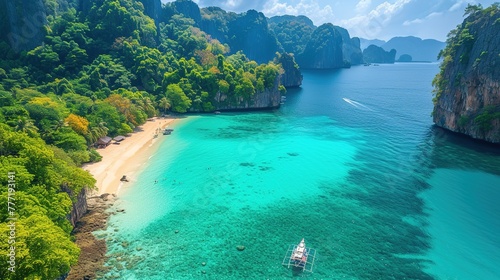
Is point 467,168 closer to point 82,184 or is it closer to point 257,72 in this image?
point 82,184

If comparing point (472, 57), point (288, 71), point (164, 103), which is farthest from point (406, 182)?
point (288, 71)

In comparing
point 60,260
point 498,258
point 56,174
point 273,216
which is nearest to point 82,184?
point 56,174

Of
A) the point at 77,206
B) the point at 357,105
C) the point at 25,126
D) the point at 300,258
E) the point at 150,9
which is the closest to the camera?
the point at 300,258

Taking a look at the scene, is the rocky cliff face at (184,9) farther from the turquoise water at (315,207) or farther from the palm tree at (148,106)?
the turquoise water at (315,207)

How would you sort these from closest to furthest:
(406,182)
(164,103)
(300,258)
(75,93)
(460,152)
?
(300,258)
(406,182)
(460,152)
(75,93)
(164,103)

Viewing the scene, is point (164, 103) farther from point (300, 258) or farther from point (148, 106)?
point (300, 258)

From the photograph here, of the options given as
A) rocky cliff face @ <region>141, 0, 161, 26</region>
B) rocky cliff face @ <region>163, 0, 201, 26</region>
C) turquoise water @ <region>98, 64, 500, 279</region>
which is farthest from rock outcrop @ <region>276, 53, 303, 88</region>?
turquoise water @ <region>98, 64, 500, 279</region>
